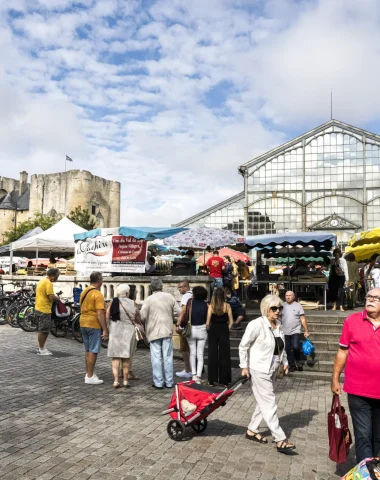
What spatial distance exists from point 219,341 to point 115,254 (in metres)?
6.05

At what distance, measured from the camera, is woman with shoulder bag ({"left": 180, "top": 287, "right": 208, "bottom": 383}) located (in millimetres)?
8320

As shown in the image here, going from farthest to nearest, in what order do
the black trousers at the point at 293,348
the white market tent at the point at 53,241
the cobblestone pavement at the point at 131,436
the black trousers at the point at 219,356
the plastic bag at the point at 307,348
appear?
1. the white market tent at the point at 53,241
2. the black trousers at the point at 293,348
3. the plastic bag at the point at 307,348
4. the black trousers at the point at 219,356
5. the cobblestone pavement at the point at 131,436

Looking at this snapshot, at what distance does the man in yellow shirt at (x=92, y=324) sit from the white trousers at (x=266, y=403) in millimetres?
3256

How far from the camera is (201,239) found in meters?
13.6

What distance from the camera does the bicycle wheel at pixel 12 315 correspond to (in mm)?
14945

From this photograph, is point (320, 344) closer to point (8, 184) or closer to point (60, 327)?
point (60, 327)

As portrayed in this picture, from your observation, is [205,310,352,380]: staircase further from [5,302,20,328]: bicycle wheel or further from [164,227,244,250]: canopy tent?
[5,302,20,328]: bicycle wheel

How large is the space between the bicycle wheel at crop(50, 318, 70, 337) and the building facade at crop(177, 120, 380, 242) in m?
19.0

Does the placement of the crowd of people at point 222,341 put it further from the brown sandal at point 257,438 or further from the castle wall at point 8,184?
the castle wall at point 8,184

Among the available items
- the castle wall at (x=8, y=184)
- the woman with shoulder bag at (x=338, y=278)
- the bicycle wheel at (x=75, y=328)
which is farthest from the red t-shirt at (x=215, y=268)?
the castle wall at (x=8, y=184)

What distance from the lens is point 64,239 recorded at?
1884 centimetres

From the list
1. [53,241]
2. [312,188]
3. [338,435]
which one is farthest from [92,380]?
[312,188]

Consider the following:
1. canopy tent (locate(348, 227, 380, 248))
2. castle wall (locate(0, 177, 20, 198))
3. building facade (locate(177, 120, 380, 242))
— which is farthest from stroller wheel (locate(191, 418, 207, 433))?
castle wall (locate(0, 177, 20, 198))

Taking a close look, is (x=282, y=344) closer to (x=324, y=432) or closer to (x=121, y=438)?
(x=324, y=432)
